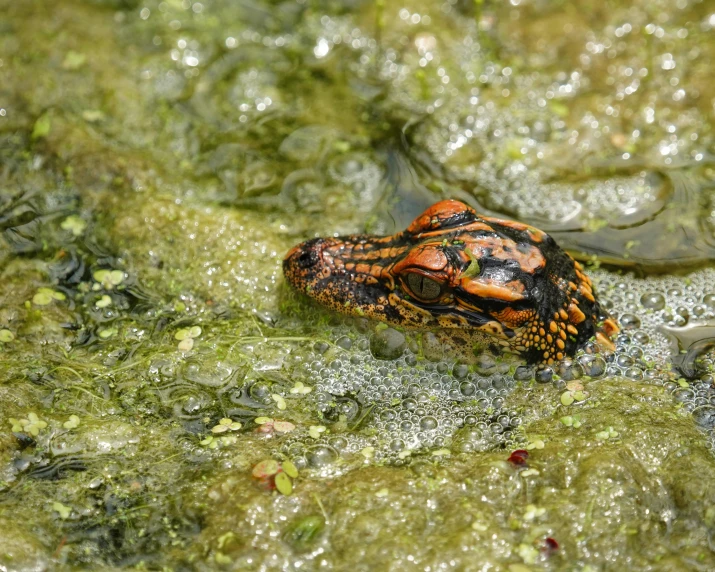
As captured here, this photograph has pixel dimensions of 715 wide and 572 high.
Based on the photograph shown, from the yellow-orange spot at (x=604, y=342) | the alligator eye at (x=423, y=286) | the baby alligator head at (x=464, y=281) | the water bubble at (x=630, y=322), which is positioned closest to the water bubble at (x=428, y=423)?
the baby alligator head at (x=464, y=281)

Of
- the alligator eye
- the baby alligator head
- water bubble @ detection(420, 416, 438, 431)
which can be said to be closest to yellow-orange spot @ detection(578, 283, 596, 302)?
the baby alligator head

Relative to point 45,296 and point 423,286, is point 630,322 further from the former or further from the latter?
point 45,296

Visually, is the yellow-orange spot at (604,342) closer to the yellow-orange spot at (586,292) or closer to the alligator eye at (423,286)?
the yellow-orange spot at (586,292)

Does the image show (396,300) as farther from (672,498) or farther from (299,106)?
(299,106)

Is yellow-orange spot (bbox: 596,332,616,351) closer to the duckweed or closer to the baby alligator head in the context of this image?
the baby alligator head

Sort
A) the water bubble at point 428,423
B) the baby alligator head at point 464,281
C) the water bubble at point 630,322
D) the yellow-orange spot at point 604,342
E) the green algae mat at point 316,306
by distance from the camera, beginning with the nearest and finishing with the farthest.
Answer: the green algae mat at point 316,306 → the baby alligator head at point 464,281 → the water bubble at point 428,423 → the yellow-orange spot at point 604,342 → the water bubble at point 630,322

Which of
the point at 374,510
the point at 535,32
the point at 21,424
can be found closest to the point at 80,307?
the point at 21,424

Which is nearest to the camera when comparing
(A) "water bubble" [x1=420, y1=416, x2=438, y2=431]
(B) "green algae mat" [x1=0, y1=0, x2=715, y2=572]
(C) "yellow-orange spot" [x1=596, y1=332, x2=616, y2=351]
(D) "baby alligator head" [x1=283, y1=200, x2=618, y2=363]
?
(B) "green algae mat" [x1=0, y1=0, x2=715, y2=572]
